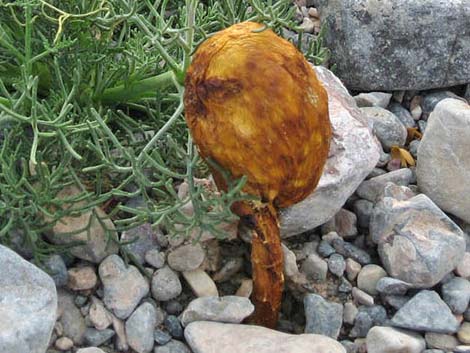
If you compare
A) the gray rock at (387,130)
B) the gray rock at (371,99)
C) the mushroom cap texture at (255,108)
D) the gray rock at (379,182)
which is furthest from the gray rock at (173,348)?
the gray rock at (371,99)

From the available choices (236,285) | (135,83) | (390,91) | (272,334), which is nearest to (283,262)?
(236,285)

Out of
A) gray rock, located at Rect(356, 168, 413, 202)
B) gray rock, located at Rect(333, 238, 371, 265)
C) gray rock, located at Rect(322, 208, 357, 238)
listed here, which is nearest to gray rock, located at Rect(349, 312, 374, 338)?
gray rock, located at Rect(333, 238, 371, 265)

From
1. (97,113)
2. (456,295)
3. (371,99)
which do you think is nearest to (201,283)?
(97,113)

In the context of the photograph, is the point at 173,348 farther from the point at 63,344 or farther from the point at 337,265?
the point at 337,265

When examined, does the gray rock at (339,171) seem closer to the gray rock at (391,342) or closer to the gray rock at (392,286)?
the gray rock at (392,286)

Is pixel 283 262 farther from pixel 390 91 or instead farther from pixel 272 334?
pixel 390 91
